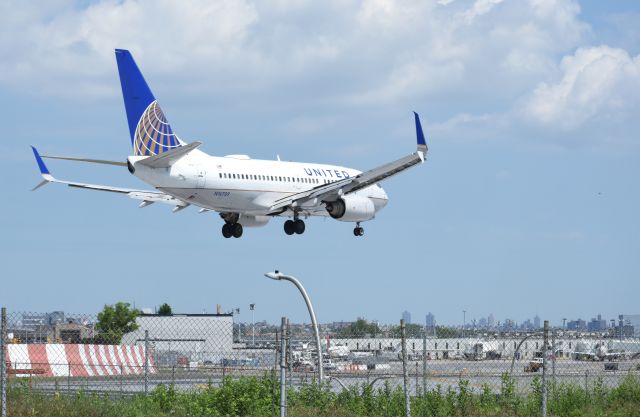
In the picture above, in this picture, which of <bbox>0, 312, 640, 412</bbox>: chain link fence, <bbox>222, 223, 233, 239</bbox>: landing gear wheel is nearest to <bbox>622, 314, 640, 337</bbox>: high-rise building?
<bbox>0, 312, 640, 412</bbox>: chain link fence

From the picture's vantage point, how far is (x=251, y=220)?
59094 millimetres

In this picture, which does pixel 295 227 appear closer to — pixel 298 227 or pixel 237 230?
pixel 298 227

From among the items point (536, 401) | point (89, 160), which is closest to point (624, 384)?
point (536, 401)

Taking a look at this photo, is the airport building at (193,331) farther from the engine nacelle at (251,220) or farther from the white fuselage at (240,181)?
the white fuselage at (240,181)

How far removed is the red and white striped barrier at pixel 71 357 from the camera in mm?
43938

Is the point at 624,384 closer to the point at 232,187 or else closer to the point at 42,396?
the point at 42,396

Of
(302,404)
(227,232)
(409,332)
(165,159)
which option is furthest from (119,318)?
(302,404)

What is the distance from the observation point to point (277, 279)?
39.4 meters

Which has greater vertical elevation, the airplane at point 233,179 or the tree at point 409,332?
the airplane at point 233,179

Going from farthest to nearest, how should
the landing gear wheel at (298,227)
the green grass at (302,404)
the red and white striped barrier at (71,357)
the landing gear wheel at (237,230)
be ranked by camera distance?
the landing gear wheel at (237,230) → the landing gear wheel at (298,227) → the red and white striped barrier at (71,357) → the green grass at (302,404)

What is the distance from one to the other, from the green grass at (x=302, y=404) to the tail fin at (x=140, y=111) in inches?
1176

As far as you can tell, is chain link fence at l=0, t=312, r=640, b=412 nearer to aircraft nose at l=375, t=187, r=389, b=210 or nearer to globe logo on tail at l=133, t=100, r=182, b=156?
aircraft nose at l=375, t=187, r=389, b=210

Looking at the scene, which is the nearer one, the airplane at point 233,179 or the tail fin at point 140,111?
the airplane at point 233,179

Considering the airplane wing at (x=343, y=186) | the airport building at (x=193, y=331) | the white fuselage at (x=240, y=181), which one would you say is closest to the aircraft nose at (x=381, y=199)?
the white fuselage at (x=240, y=181)
